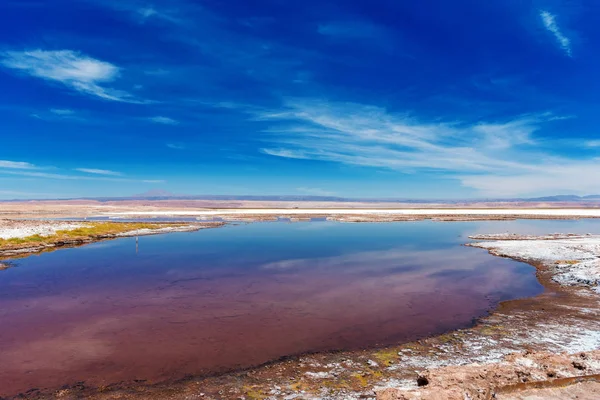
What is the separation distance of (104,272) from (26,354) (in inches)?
417

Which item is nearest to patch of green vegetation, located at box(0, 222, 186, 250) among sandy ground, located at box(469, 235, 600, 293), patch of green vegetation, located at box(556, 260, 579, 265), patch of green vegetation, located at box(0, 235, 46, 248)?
patch of green vegetation, located at box(0, 235, 46, 248)

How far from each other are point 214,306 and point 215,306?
0.04m

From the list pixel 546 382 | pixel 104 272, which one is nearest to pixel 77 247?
pixel 104 272

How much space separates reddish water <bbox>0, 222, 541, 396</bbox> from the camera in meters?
8.44

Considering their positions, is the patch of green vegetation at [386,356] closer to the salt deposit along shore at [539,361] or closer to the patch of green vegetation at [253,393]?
the salt deposit along shore at [539,361]

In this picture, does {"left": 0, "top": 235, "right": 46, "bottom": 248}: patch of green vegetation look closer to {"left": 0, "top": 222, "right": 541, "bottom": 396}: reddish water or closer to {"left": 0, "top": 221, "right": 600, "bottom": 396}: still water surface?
{"left": 0, "top": 221, "right": 600, "bottom": 396}: still water surface

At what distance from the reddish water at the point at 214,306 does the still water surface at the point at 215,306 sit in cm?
5

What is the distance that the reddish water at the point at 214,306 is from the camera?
8.44m

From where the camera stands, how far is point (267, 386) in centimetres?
708

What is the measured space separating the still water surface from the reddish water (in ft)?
0.15

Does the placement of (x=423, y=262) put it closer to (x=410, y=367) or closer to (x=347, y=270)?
(x=347, y=270)

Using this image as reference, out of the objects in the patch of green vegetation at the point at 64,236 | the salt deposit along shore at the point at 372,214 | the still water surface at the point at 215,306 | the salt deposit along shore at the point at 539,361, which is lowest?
the still water surface at the point at 215,306

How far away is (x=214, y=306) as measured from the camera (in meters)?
12.6

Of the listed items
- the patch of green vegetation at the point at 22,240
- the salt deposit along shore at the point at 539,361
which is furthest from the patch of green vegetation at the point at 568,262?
the patch of green vegetation at the point at 22,240
